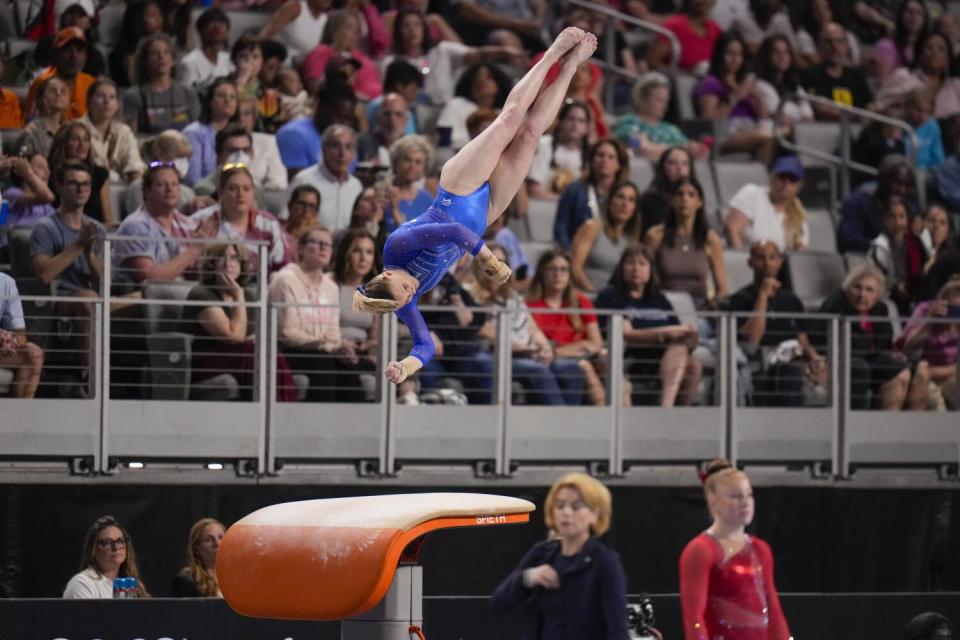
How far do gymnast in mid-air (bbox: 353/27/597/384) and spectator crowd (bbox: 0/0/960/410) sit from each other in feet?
6.96

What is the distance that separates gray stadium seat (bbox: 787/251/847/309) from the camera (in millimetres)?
11438

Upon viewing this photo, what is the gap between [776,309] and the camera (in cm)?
1060

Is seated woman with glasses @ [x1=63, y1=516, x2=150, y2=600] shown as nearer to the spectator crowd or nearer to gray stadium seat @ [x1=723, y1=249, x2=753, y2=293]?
the spectator crowd

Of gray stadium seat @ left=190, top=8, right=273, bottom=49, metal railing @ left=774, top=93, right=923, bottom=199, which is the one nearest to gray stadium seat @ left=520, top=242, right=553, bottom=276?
metal railing @ left=774, top=93, right=923, bottom=199

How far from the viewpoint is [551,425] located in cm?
963

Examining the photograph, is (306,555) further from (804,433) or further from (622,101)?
(622,101)

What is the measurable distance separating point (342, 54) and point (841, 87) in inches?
178

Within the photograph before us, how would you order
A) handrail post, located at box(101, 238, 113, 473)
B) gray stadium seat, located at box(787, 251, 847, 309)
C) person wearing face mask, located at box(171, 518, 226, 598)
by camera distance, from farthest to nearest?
gray stadium seat, located at box(787, 251, 847, 309)
handrail post, located at box(101, 238, 113, 473)
person wearing face mask, located at box(171, 518, 226, 598)

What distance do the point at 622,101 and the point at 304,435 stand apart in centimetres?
583

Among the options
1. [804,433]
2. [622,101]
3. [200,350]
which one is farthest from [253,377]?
[622,101]

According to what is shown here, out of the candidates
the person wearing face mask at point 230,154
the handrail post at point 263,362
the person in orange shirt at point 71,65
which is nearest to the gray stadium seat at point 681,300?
the person wearing face mask at point 230,154

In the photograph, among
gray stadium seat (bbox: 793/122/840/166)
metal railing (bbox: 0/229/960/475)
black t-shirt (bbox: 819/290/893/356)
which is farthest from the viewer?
gray stadium seat (bbox: 793/122/840/166)

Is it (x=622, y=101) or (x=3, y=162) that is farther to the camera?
(x=622, y=101)

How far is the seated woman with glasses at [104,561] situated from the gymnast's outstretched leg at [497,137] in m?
2.61
